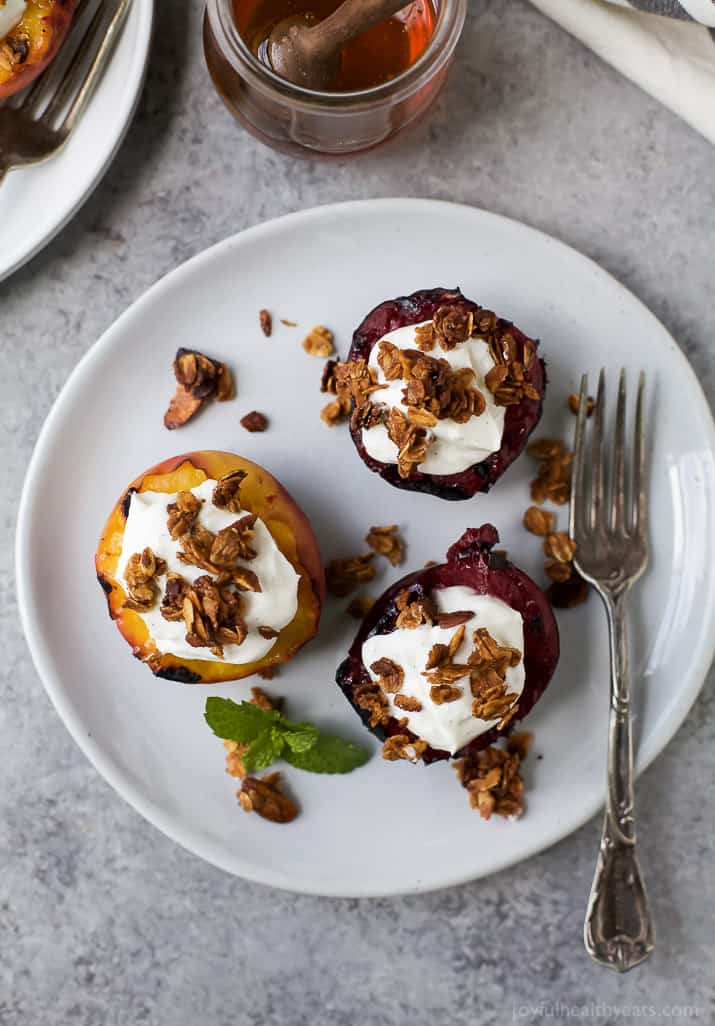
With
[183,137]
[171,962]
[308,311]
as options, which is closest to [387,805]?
[171,962]

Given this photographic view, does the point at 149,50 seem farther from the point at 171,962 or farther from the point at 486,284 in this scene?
the point at 171,962

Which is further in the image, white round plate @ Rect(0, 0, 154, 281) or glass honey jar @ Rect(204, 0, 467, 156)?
white round plate @ Rect(0, 0, 154, 281)

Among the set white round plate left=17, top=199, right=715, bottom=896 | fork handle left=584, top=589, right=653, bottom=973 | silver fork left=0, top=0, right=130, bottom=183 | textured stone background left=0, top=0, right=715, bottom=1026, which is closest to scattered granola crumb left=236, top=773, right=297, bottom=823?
white round plate left=17, top=199, right=715, bottom=896

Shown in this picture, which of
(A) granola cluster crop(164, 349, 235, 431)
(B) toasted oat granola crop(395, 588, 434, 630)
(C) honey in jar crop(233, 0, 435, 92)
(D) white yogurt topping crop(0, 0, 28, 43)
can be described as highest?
(D) white yogurt topping crop(0, 0, 28, 43)

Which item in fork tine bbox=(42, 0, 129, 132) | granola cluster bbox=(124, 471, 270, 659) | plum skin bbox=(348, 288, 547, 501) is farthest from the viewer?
fork tine bbox=(42, 0, 129, 132)

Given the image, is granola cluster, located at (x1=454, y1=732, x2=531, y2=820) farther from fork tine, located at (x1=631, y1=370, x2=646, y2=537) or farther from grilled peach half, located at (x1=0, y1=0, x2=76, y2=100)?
grilled peach half, located at (x1=0, y1=0, x2=76, y2=100)

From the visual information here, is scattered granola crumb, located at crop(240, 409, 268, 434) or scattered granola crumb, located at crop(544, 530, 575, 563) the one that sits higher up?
scattered granola crumb, located at crop(240, 409, 268, 434)

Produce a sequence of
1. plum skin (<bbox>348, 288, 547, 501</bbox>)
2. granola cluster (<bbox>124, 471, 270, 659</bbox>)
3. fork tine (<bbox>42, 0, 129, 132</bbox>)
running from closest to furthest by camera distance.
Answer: granola cluster (<bbox>124, 471, 270, 659</bbox>) → plum skin (<bbox>348, 288, 547, 501</bbox>) → fork tine (<bbox>42, 0, 129, 132</bbox>)
